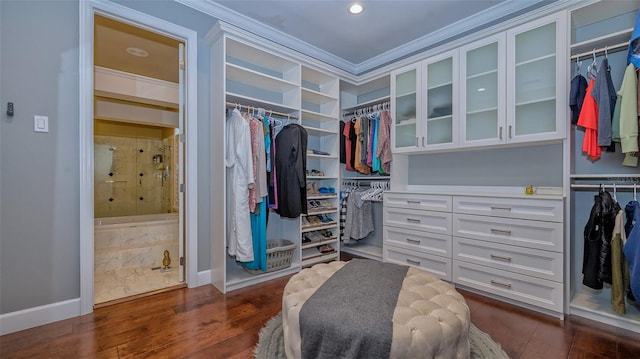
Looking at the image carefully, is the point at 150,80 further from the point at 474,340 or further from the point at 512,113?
the point at 474,340

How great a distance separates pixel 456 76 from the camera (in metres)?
2.59

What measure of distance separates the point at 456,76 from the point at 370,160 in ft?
4.02

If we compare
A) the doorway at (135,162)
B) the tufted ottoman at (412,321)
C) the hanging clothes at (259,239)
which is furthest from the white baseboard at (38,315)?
the tufted ottoman at (412,321)

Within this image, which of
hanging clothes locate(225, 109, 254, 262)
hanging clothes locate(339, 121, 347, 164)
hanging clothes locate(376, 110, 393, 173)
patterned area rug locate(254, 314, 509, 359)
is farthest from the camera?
hanging clothes locate(339, 121, 347, 164)

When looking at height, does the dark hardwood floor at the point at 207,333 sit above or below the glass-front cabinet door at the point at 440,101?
below

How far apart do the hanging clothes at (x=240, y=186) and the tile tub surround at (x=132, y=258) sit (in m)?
0.78

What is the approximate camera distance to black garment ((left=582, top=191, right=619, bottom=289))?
6.05 ft

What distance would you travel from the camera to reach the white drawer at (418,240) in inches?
99.5

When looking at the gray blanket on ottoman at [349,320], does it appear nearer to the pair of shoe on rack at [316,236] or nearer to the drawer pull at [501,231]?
the drawer pull at [501,231]

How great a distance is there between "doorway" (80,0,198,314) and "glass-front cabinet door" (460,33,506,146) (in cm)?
249

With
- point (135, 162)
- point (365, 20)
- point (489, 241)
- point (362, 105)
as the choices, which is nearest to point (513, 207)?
point (489, 241)

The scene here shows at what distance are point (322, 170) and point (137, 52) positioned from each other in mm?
2722

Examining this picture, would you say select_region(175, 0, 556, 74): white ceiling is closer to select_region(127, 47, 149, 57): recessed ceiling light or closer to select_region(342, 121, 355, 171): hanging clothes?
select_region(342, 121, 355, 171): hanging clothes

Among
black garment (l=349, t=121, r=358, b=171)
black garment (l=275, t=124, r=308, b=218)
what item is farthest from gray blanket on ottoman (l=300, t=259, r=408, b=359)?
black garment (l=349, t=121, r=358, b=171)
